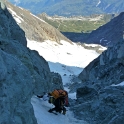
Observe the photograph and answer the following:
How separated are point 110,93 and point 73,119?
3.30 m

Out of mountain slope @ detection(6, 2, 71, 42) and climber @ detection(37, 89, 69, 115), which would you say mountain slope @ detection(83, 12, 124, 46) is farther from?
climber @ detection(37, 89, 69, 115)

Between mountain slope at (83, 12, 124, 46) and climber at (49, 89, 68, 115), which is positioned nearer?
climber at (49, 89, 68, 115)

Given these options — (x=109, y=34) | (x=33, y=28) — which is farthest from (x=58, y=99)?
(x=109, y=34)

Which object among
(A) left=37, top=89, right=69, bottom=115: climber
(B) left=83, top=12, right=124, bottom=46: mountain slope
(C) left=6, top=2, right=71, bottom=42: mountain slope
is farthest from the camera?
(B) left=83, top=12, right=124, bottom=46: mountain slope

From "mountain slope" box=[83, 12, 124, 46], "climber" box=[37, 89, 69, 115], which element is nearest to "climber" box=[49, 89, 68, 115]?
"climber" box=[37, 89, 69, 115]

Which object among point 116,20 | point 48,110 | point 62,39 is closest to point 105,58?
point 48,110

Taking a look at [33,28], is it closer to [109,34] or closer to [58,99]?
[109,34]

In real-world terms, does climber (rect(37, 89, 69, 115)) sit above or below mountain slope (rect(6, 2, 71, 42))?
above

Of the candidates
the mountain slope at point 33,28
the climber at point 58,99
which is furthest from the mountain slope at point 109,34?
the climber at point 58,99

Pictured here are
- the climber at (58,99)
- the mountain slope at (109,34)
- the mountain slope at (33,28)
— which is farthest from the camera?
the mountain slope at (109,34)

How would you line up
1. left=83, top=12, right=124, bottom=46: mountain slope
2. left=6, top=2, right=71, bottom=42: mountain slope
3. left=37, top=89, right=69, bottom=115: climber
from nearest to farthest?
left=37, top=89, right=69, bottom=115: climber, left=6, top=2, right=71, bottom=42: mountain slope, left=83, top=12, right=124, bottom=46: mountain slope

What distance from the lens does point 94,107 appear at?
60.8 feet

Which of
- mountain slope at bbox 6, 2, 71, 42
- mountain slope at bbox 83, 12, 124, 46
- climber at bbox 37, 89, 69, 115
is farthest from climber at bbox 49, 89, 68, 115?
mountain slope at bbox 83, 12, 124, 46

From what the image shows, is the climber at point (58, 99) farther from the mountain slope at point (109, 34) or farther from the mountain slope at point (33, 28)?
the mountain slope at point (109, 34)
